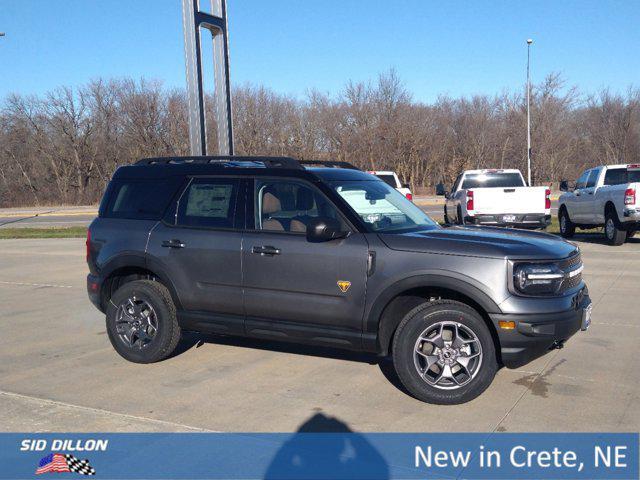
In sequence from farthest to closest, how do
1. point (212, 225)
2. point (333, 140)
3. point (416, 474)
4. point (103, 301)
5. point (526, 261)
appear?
point (333, 140) → point (103, 301) → point (212, 225) → point (526, 261) → point (416, 474)

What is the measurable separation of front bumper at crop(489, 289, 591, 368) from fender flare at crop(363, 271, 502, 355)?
0.54ft

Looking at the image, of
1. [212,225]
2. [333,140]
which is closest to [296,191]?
[212,225]

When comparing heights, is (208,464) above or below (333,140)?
below

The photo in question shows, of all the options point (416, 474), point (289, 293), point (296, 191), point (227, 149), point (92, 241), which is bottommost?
point (416, 474)

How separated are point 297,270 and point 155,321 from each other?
5.43 ft

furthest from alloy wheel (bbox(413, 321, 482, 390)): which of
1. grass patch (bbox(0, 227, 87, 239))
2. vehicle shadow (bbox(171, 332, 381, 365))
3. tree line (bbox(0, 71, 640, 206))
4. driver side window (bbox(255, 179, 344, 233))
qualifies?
tree line (bbox(0, 71, 640, 206))

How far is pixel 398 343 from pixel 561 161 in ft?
162

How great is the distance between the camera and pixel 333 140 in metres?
48.9

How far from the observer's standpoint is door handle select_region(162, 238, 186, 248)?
234 inches

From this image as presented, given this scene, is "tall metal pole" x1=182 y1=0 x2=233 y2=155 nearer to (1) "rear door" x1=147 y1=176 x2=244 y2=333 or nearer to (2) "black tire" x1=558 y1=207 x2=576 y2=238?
(1) "rear door" x1=147 y1=176 x2=244 y2=333

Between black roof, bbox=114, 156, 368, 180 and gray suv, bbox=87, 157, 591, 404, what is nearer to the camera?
gray suv, bbox=87, 157, 591, 404

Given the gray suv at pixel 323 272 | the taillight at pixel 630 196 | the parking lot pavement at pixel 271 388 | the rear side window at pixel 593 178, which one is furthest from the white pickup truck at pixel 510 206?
the gray suv at pixel 323 272

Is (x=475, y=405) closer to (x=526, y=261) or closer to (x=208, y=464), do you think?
(x=526, y=261)

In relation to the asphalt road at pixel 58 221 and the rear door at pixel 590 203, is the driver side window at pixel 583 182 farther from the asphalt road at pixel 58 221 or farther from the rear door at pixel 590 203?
the asphalt road at pixel 58 221
